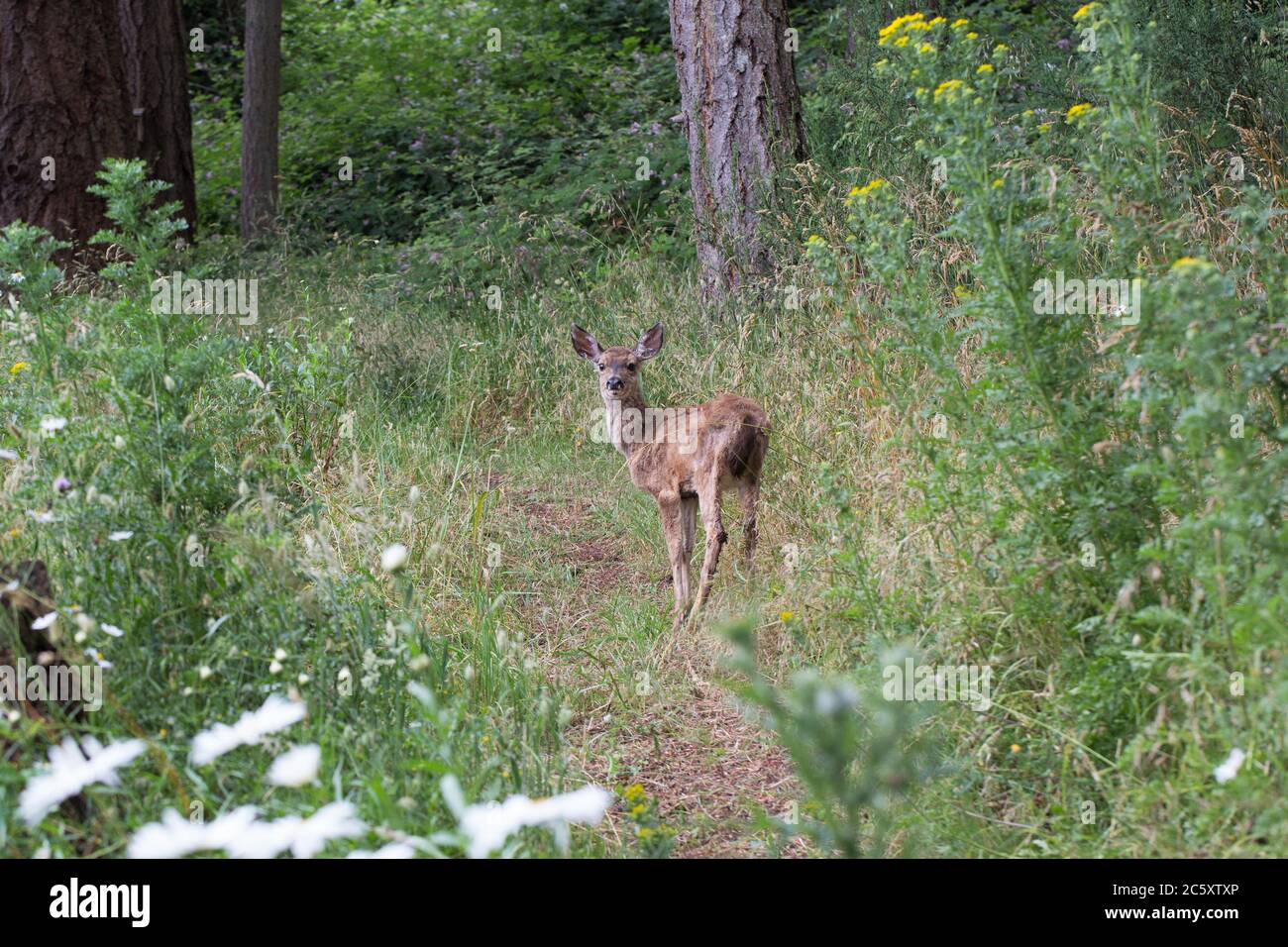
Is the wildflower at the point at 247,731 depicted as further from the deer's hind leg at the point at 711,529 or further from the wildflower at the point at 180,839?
the deer's hind leg at the point at 711,529

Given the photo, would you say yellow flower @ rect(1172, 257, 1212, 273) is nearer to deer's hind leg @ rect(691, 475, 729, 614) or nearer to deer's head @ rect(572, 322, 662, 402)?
deer's hind leg @ rect(691, 475, 729, 614)

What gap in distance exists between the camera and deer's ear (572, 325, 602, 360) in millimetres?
6689

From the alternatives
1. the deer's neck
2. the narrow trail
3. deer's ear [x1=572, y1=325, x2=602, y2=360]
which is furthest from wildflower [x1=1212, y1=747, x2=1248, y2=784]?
deer's ear [x1=572, y1=325, x2=602, y2=360]

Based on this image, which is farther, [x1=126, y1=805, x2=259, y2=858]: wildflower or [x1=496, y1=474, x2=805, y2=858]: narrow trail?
[x1=496, y1=474, x2=805, y2=858]: narrow trail

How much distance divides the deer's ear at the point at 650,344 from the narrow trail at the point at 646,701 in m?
0.97

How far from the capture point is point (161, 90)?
40.9 ft

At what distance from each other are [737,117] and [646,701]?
13.9 ft

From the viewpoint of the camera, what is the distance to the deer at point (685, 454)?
571cm

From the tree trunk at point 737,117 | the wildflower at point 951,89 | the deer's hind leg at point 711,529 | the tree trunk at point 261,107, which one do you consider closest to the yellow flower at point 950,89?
the wildflower at point 951,89

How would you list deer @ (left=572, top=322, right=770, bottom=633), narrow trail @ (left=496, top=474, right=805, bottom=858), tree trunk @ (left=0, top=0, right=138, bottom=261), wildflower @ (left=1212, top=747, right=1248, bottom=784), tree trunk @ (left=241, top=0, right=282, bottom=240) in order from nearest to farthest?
wildflower @ (left=1212, top=747, right=1248, bottom=784) → narrow trail @ (left=496, top=474, right=805, bottom=858) → deer @ (left=572, top=322, right=770, bottom=633) → tree trunk @ (left=0, top=0, right=138, bottom=261) → tree trunk @ (left=241, top=0, right=282, bottom=240)

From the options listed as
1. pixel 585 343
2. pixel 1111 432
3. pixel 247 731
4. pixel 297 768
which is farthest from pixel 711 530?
pixel 297 768

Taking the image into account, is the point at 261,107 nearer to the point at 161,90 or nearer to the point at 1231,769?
the point at 161,90
